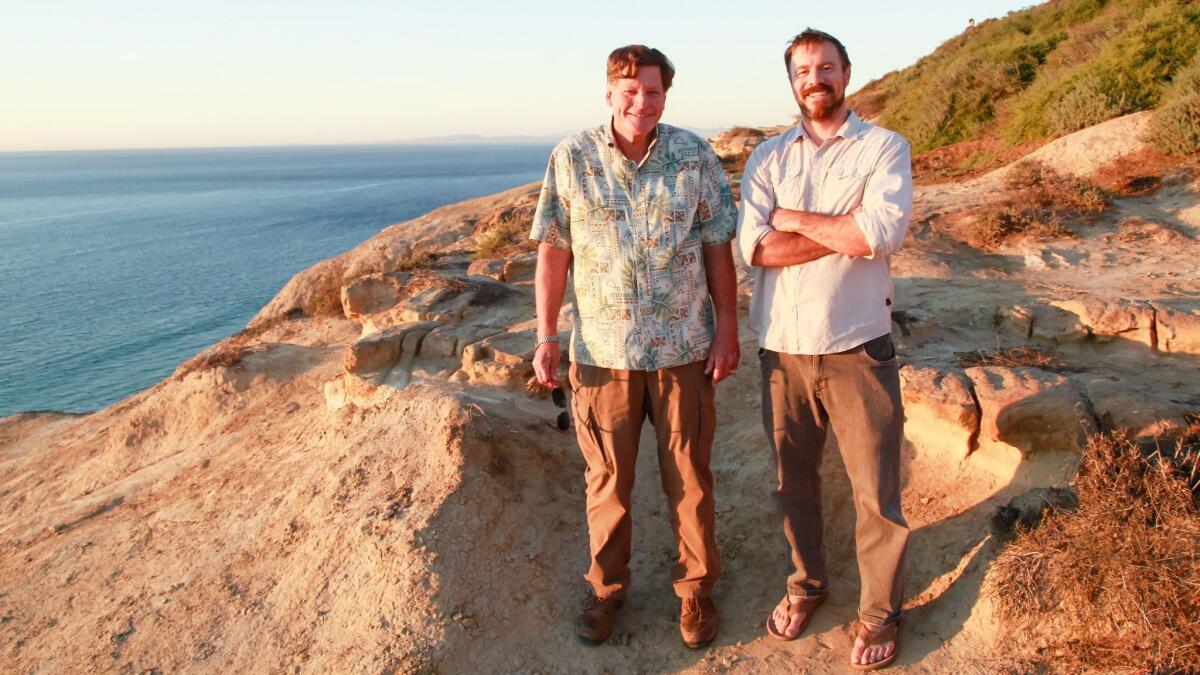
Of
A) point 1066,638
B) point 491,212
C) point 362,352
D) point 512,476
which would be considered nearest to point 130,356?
point 491,212

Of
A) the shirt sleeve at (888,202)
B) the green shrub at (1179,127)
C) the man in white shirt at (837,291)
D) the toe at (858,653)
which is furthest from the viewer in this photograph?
the green shrub at (1179,127)

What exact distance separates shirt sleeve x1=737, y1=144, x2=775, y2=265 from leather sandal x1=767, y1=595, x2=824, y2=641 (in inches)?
67.6

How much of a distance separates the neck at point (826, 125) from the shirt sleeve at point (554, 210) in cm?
110

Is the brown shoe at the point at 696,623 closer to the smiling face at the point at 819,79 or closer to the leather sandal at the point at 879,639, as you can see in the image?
the leather sandal at the point at 879,639

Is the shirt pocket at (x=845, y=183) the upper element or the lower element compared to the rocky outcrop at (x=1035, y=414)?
upper

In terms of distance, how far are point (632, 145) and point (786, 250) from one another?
826 mm

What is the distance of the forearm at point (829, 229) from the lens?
10.6 feet

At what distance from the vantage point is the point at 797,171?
3461 mm

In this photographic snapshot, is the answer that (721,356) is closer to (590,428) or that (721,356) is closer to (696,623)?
(590,428)

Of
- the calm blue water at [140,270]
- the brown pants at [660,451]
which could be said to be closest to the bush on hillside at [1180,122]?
the brown pants at [660,451]

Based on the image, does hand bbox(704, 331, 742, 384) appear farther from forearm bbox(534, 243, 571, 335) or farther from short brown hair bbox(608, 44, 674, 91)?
short brown hair bbox(608, 44, 674, 91)

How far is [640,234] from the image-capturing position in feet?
11.6

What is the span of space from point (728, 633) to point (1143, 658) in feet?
5.77

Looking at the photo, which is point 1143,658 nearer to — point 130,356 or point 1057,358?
point 1057,358
